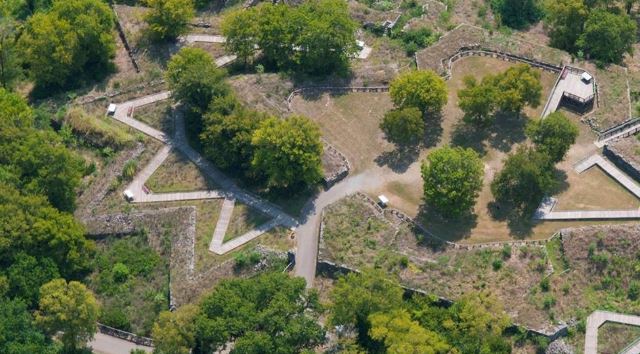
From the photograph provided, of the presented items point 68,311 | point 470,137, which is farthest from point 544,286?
point 68,311

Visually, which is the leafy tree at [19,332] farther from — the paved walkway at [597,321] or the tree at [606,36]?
the tree at [606,36]

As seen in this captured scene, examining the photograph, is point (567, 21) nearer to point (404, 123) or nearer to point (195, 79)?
point (404, 123)

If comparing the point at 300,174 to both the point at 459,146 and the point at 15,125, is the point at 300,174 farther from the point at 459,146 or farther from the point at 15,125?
the point at 15,125

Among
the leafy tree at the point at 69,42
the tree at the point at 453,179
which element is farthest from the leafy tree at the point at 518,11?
the leafy tree at the point at 69,42

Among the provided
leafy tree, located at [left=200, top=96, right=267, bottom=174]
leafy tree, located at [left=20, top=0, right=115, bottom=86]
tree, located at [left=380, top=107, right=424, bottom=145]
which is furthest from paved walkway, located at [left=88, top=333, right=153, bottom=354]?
leafy tree, located at [left=20, top=0, right=115, bottom=86]

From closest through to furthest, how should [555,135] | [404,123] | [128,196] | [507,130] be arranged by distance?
[555,135], [404,123], [128,196], [507,130]

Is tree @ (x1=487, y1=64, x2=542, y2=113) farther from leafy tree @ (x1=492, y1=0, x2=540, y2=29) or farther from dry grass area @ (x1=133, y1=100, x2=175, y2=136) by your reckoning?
dry grass area @ (x1=133, y1=100, x2=175, y2=136)
